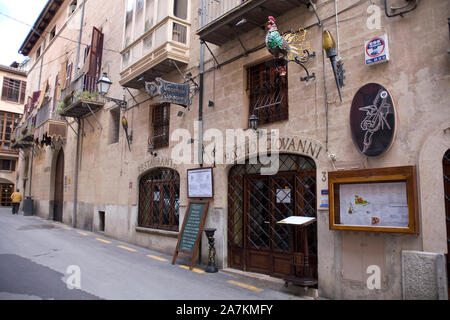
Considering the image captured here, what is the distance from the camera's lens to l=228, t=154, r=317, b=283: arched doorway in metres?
6.71

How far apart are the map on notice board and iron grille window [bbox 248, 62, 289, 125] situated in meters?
2.36

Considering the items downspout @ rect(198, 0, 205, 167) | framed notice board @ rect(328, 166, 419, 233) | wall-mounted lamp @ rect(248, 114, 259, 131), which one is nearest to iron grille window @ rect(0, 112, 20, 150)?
downspout @ rect(198, 0, 205, 167)

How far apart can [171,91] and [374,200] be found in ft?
19.8

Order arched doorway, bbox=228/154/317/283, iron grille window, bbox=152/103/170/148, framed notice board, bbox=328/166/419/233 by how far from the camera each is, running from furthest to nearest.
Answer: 1. iron grille window, bbox=152/103/170/148
2. arched doorway, bbox=228/154/317/283
3. framed notice board, bbox=328/166/419/233

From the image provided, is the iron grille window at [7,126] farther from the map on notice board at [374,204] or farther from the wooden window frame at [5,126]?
the map on notice board at [374,204]

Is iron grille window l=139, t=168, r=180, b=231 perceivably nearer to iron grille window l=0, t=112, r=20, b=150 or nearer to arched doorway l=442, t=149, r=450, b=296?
arched doorway l=442, t=149, r=450, b=296

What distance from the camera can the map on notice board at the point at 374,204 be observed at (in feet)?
17.0

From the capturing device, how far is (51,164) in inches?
820

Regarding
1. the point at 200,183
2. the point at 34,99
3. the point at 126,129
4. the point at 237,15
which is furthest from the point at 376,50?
the point at 34,99

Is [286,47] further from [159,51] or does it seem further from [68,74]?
[68,74]

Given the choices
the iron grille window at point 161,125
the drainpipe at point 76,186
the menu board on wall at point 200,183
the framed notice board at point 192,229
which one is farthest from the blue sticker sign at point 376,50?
the drainpipe at point 76,186

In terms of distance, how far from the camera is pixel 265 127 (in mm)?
7598
